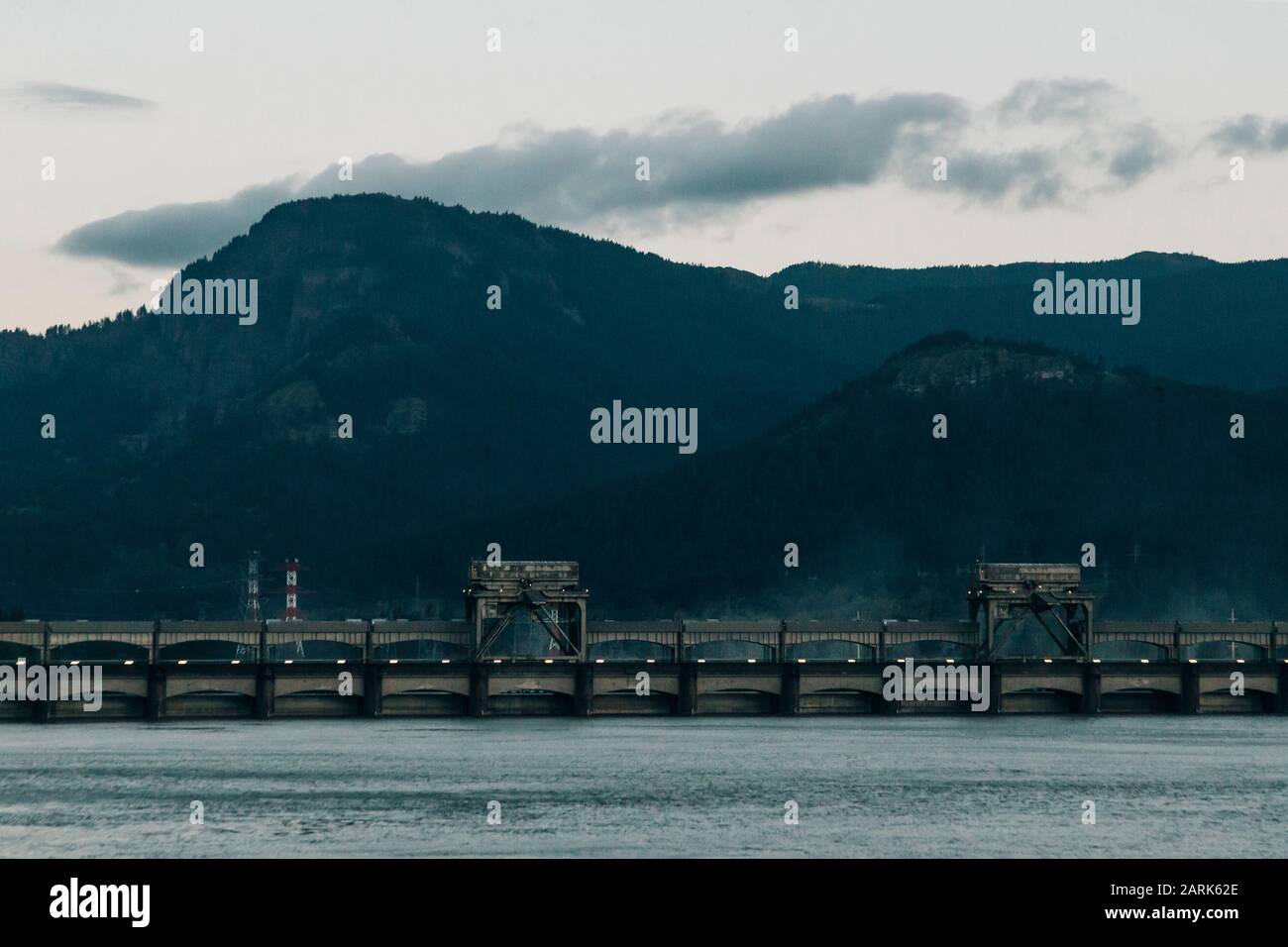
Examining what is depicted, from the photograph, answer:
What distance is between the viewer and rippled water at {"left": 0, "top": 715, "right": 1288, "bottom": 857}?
101188 mm

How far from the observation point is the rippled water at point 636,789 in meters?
101

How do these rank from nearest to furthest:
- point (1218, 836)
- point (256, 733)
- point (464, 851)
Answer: point (464, 851) < point (1218, 836) < point (256, 733)

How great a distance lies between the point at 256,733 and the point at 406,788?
2139 inches

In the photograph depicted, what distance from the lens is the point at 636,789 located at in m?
124
